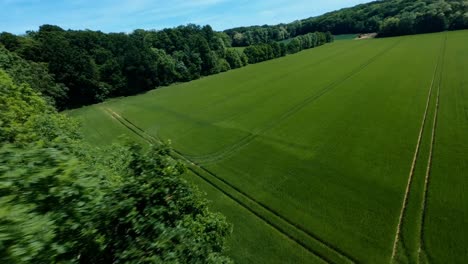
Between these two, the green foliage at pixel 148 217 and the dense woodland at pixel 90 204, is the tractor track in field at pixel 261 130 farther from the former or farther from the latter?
the green foliage at pixel 148 217

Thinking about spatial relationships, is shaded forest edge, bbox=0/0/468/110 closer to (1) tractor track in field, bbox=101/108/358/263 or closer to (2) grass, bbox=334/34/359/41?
(2) grass, bbox=334/34/359/41

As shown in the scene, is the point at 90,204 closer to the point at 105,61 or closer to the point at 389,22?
the point at 105,61

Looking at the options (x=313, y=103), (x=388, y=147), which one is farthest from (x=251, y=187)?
(x=313, y=103)

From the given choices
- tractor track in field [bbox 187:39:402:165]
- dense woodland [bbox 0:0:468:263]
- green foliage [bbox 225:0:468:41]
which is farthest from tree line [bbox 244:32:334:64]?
dense woodland [bbox 0:0:468:263]

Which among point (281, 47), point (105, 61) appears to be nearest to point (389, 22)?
point (281, 47)

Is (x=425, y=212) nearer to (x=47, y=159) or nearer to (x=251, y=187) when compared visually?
(x=251, y=187)

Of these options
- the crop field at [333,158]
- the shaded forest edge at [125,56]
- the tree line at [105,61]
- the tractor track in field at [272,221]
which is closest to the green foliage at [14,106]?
the tractor track in field at [272,221]
